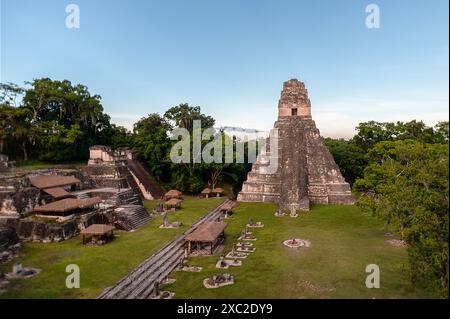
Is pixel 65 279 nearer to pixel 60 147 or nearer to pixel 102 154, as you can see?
pixel 102 154

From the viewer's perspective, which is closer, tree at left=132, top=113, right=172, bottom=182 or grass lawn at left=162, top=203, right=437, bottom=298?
grass lawn at left=162, top=203, right=437, bottom=298

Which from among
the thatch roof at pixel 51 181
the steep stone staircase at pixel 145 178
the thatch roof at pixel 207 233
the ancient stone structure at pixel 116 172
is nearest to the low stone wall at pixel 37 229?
the thatch roof at pixel 51 181

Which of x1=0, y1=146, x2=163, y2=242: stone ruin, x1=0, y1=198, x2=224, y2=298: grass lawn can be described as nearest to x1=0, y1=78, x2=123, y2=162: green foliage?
x1=0, y1=146, x2=163, y2=242: stone ruin

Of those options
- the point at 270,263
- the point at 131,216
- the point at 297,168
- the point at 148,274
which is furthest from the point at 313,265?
the point at 297,168
